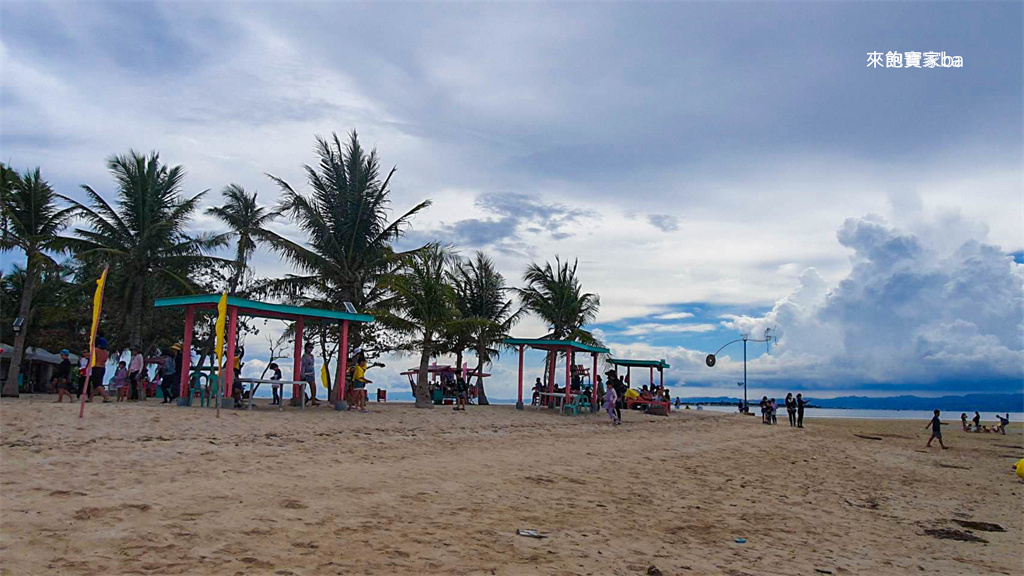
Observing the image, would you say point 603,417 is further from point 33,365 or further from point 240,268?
point 33,365

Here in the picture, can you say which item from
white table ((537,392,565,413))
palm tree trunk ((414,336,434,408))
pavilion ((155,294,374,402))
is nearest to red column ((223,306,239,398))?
pavilion ((155,294,374,402))

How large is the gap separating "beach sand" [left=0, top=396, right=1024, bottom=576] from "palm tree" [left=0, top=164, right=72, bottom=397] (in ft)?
31.9

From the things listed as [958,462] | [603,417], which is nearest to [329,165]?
[603,417]

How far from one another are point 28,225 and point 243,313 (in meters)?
9.36

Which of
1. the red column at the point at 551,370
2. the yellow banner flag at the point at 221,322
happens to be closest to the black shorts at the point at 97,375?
the yellow banner flag at the point at 221,322

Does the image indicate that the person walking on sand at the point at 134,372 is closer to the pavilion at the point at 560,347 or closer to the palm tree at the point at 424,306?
the palm tree at the point at 424,306

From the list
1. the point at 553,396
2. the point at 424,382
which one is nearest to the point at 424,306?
the point at 424,382

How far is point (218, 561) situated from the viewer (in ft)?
17.1

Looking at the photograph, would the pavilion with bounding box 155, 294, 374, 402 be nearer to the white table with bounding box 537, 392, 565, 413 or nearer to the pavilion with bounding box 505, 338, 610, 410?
the pavilion with bounding box 505, 338, 610, 410

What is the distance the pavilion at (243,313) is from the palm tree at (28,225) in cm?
687

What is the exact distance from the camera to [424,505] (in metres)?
7.41

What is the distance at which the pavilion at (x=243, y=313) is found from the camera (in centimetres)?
1514

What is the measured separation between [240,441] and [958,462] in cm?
1813

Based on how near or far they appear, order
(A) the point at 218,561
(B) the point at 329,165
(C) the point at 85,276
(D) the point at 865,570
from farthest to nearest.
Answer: (C) the point at 85,276, (B) the point at 329,165, (D) the point at 865,570, (A) the point at 218,561
